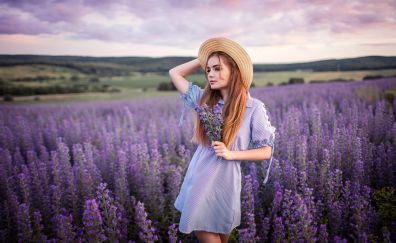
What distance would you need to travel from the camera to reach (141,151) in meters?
3.58

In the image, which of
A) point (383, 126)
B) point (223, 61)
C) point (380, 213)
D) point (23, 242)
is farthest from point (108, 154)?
point (383, 126)

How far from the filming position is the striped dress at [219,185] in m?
1.90

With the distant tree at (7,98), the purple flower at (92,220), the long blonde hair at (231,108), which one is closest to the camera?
the long blonde hair at (231,108)

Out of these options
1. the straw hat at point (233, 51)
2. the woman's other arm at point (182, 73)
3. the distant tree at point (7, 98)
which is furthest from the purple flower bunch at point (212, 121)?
the distant tree at point (7, 98)

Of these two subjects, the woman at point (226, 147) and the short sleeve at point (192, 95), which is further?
the short sleeve at point (192, 95)

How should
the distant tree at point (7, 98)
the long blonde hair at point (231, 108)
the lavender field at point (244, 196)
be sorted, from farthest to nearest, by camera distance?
the distant tree at point (7, 98) < the lavender field at point (244, 196) < the long blonde hair at point (231, 108)

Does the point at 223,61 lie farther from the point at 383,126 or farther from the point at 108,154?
the point at 383,126

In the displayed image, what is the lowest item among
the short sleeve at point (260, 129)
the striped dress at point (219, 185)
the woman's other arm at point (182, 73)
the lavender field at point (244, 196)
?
the lavender field at point (244, 196)

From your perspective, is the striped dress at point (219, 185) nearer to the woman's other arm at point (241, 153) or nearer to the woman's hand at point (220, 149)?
the woman's other arm at point (241, 153)

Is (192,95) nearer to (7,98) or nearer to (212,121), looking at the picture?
(212,121)

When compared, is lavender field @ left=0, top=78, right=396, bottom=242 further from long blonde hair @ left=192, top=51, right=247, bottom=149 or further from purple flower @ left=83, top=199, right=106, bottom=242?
long blonde hair @ left=192, top=51, right=247, bottom=149

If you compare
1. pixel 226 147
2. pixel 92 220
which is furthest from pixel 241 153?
pixel 92 220

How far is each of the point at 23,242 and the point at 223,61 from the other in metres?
1.81

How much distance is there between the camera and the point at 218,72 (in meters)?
1.98
